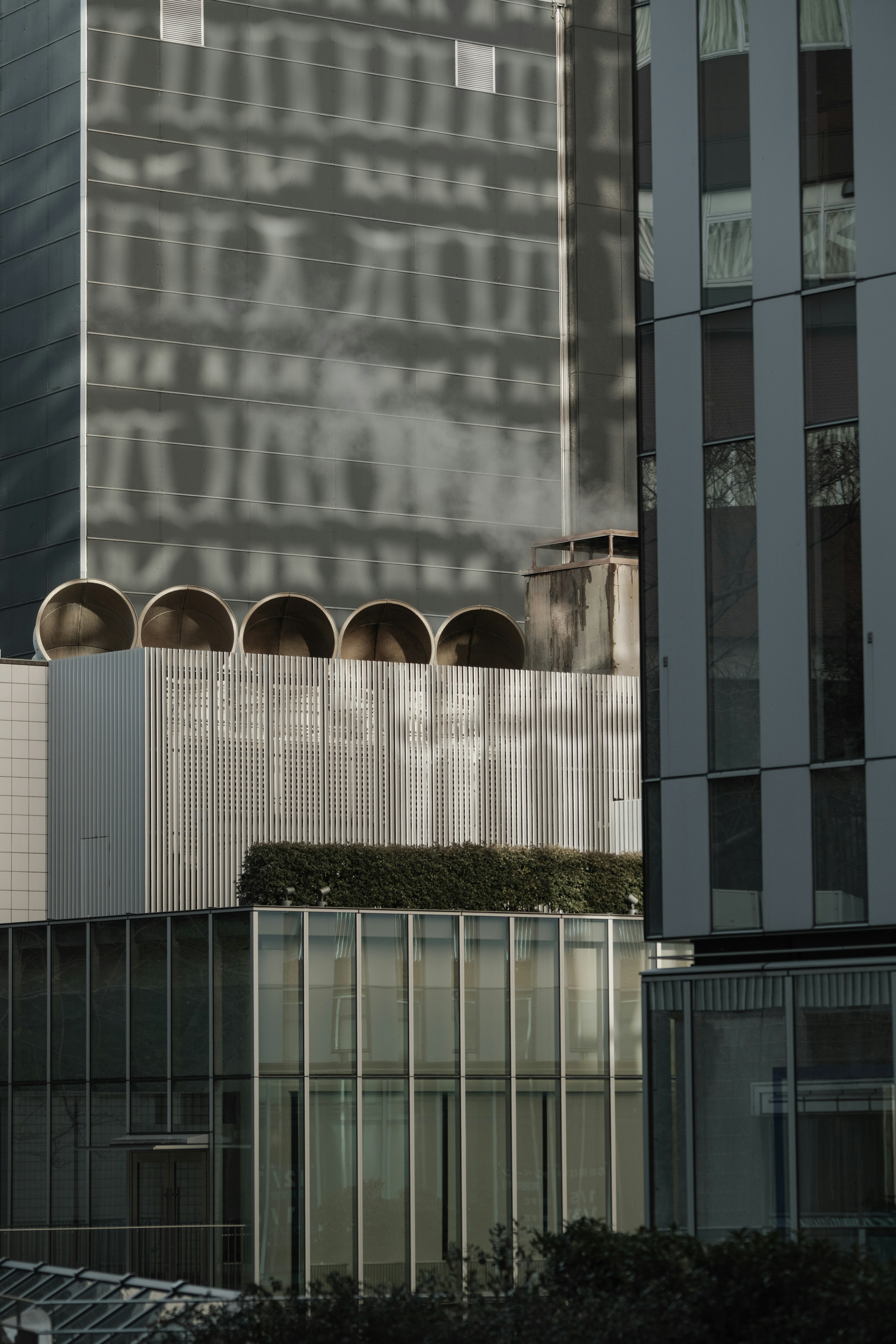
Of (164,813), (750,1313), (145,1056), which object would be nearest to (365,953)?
(145,1056)

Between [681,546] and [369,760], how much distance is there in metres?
22.3

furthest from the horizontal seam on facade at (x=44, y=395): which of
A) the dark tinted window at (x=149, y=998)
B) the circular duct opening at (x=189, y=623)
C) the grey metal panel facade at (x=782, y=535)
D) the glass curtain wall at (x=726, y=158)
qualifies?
the grey metal panel facade at (x=782, y=535)

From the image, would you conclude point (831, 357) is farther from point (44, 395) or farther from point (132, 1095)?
point (44, 395)

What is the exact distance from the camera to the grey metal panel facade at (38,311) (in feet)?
186

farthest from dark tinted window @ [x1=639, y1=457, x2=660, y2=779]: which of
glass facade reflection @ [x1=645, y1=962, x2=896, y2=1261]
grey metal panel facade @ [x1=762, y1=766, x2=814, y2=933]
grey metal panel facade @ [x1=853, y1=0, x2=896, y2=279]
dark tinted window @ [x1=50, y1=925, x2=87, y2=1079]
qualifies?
dark tinted window @ [x1=50, y1=925, x2=87, y2=1079]

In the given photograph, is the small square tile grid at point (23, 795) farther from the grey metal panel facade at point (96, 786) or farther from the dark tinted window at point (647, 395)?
the dark tinted window at point (647, 395)

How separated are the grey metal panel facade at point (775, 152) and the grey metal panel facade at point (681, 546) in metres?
1.08

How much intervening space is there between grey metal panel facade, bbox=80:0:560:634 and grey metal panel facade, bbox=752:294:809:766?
35.1 metres

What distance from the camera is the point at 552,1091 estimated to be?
3738 centimetres

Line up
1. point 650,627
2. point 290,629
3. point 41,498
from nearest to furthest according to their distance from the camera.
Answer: point 650,627, point 290,629, point 41,498

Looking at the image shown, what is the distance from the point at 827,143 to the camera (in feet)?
74.3

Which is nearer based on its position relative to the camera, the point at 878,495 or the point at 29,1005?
the point at 878,495

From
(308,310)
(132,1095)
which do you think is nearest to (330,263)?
(308,310)

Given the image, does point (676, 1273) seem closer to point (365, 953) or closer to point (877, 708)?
point (877, 708)
